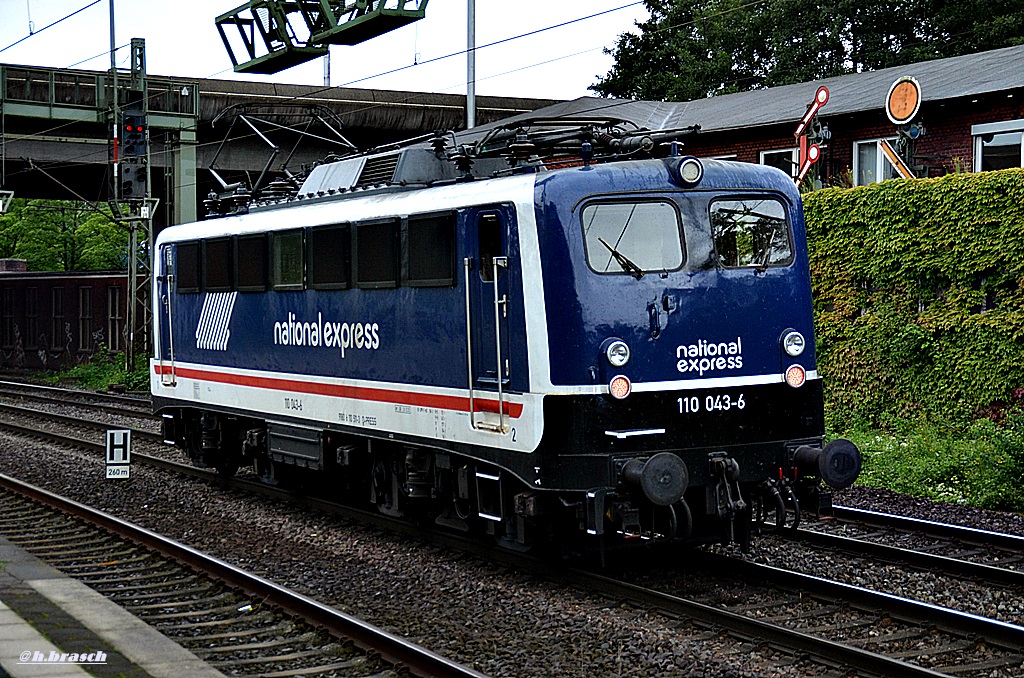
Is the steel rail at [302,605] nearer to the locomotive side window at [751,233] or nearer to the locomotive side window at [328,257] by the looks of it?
the locomotive side window at [328,257]

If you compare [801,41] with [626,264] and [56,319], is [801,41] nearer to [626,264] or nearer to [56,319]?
[56,319]

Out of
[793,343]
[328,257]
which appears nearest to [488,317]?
[793,343]

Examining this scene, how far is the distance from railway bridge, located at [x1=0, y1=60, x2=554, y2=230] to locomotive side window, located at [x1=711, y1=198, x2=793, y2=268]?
16.8m

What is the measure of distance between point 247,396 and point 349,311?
8.60ft

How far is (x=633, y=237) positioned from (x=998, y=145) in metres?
14.3

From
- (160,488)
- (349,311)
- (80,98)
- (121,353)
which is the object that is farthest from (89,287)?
(349,311)

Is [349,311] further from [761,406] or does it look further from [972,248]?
[972,248]

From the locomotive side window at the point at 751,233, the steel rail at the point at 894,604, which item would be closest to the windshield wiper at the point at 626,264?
the locomotive side window at the point at 751,233

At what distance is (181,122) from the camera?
1257 inches

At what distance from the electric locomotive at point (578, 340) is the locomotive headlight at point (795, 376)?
1 cm

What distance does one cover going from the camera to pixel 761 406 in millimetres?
9844

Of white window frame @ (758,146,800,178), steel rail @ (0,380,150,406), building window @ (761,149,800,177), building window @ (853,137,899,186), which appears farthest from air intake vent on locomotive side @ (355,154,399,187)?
steel rail @ (0,380,150,406)

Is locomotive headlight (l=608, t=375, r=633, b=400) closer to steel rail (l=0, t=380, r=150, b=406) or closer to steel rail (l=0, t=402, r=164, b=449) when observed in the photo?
steel rail (l=0, t=402, r=164, b=449)

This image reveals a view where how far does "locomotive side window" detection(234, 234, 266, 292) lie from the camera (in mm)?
13375
